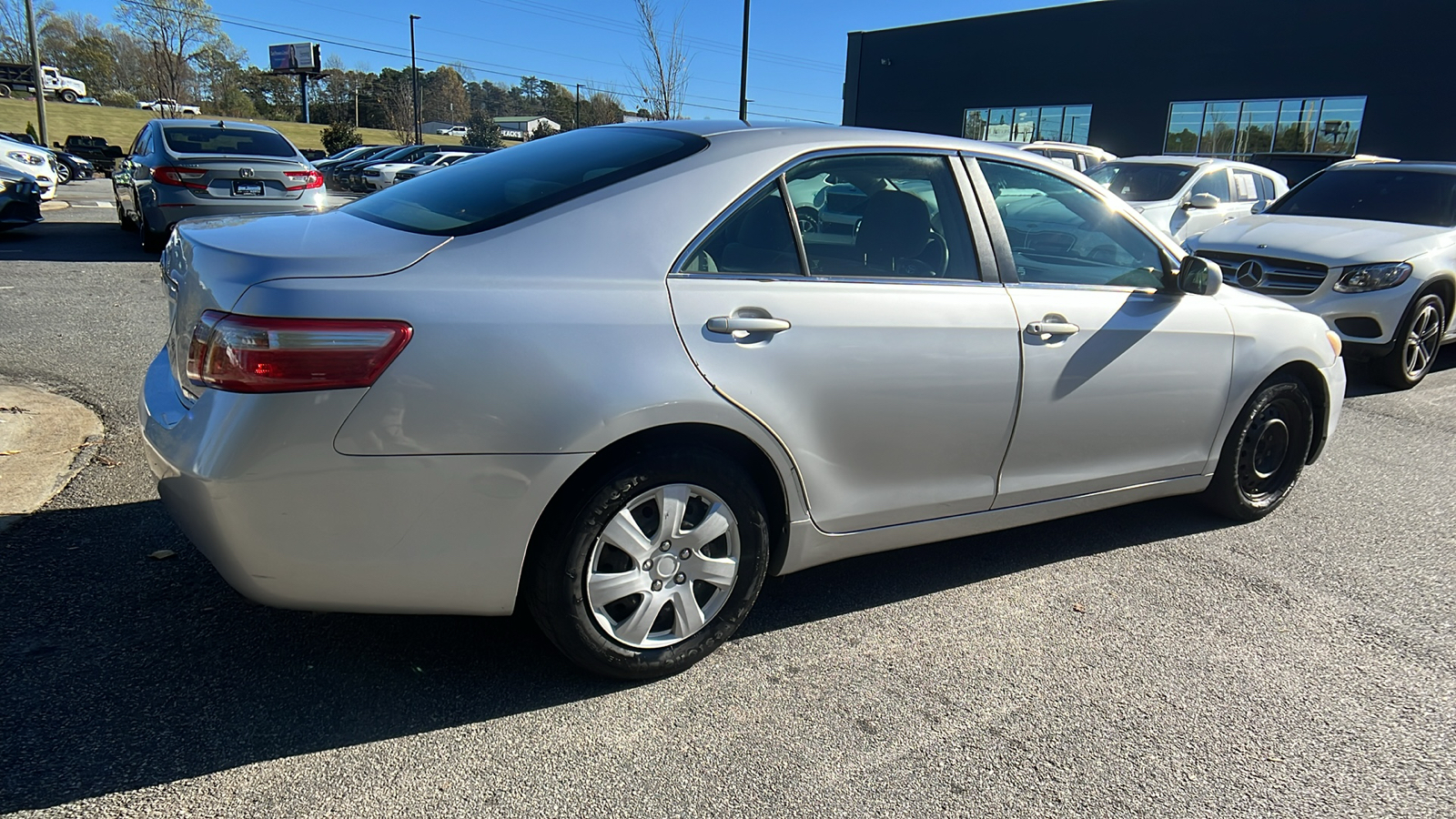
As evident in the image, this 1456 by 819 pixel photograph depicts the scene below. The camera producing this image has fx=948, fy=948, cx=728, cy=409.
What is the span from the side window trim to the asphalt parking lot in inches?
47.4

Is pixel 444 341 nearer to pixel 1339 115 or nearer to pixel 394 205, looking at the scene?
pixel 394 205

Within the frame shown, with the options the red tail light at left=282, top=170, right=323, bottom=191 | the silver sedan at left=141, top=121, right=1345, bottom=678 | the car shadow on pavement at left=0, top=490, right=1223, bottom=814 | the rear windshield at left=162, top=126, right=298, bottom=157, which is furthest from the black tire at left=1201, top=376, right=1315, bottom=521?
the rear windshield at left=162, top=126, right=298, bottom=157

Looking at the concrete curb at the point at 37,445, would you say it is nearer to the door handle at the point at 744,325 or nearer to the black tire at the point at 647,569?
the black tire at the point at 647,569

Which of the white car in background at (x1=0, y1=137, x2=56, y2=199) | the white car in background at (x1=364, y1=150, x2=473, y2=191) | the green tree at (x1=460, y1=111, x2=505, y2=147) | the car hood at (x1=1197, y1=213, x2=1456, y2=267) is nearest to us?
the car hood at (x1=1197, y1=213, x2=1456, y2=267)

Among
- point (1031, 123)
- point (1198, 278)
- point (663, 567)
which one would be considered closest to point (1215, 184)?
point (1198, 278)

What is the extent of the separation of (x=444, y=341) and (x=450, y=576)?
620 mm

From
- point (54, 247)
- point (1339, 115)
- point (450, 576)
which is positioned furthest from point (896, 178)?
point (1339, 115)

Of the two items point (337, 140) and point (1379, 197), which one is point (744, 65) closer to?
point (1379, 197)

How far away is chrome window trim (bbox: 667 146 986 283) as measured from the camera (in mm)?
2732

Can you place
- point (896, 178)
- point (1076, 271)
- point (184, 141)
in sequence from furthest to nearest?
point (184, 141), point (1076, 271), point (896, 178)

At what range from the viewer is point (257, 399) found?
222 cm

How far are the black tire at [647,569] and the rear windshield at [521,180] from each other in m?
0.83

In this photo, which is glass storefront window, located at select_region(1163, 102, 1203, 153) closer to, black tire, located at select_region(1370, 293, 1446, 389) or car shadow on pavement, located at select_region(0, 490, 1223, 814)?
black tire, located at select_region(1370, 293, 1446, 389)

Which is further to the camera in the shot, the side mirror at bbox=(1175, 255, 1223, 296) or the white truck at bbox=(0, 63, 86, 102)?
the white truck at bbox=(0, 63, 86, 102)
